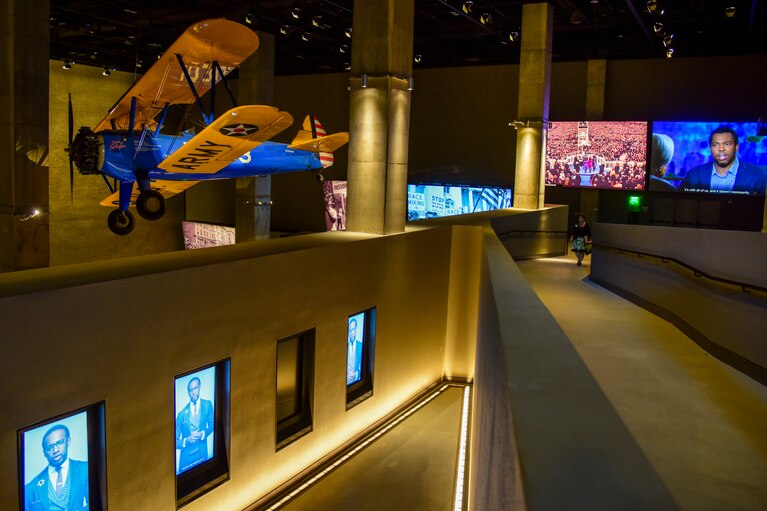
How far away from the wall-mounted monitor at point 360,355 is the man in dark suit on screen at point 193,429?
9.30 ft

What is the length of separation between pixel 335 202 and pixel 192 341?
1869 centimetres

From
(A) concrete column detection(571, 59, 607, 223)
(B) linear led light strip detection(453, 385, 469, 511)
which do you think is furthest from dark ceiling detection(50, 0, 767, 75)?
(B) linear led light strip detection(453, 385, 469, 511)

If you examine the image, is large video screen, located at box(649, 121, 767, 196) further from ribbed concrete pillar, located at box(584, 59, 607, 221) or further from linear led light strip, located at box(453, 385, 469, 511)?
linear led light strip, located at box(453, 385, 469, 511)

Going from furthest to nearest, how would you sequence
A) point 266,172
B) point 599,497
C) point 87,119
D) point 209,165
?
point 87,119, point 266,172, point 209,165, point 599,497

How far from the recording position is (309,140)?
11.6m

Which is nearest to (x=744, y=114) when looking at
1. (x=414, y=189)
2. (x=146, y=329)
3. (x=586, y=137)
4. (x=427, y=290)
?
(x=586, y=137)

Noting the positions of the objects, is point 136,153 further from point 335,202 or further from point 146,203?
point 335,202

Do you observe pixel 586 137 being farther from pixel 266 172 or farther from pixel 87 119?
pixel 87 119

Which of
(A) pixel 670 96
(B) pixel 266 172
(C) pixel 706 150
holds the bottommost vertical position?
(B) pixel 266 172

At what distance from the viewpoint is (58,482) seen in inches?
221

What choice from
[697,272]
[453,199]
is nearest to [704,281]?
[697,272]

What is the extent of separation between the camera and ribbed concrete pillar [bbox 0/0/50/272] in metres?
10.9

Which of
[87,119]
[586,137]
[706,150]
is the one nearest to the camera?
[706,150]

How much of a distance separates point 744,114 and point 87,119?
21.4 m
